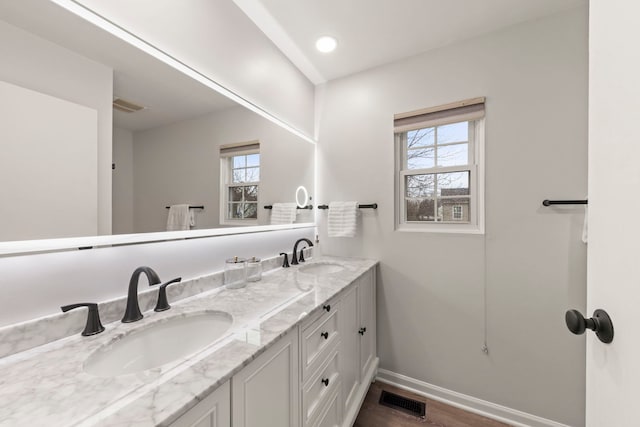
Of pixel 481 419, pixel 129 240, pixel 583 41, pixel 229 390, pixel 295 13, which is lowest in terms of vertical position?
pixel 481 419

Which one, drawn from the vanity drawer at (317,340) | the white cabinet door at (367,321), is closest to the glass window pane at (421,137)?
the white cabinet door at (367,321)

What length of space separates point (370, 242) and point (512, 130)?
120cm

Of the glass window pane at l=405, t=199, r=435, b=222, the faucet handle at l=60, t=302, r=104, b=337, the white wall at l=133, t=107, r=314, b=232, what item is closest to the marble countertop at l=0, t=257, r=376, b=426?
the faucet handle at l=60, t=302, r=104, b=337

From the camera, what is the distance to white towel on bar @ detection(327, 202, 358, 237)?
6.44 ft

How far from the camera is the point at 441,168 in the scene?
179 centimetres

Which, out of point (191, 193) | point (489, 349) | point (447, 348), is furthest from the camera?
point (447, 348)

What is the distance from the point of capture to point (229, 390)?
0.64 m

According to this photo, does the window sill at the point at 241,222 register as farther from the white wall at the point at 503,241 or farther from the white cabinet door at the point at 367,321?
the white wall at the point at 503,241

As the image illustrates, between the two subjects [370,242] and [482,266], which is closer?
[482,266]

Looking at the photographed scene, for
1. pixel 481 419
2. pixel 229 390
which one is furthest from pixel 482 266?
pixel 229 390

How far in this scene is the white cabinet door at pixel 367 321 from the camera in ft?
5.32

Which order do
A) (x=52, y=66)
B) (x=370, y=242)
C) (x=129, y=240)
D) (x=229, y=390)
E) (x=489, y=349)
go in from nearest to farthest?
(x=229, y=390)
(x=52, y=66)
(x=129, y=240)
(x=489, y=349)
(x=370, y=242)

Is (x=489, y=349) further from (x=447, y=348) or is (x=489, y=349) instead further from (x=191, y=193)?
(x=191, y=193)

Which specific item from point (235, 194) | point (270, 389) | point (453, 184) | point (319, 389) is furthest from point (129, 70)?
point (453, 184)
